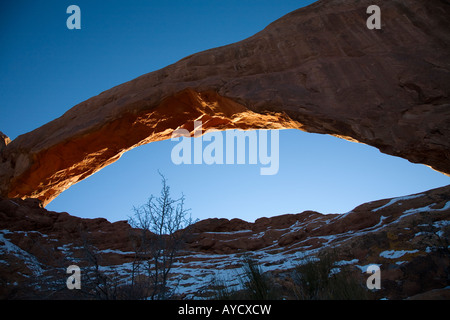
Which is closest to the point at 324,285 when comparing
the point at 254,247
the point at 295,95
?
the point at 295,95

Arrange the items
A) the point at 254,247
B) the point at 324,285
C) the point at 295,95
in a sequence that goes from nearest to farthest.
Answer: the point at 324,285
the point at 295,95
the point at 254,247

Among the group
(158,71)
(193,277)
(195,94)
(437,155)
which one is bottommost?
(193,277)

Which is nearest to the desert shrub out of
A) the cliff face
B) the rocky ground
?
the rocky ground

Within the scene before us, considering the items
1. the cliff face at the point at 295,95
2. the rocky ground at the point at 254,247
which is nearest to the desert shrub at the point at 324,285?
the rocky ground at the point at 254,247

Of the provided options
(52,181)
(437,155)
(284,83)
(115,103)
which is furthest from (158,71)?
(437,155)

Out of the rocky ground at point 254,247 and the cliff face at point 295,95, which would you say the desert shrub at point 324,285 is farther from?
the cliff face at point 295,95

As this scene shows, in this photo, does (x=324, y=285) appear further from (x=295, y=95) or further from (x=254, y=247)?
(x=254, y=247)
